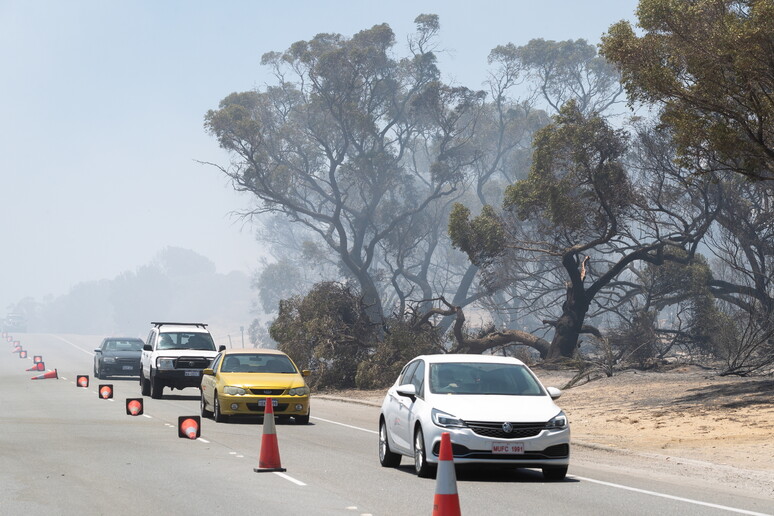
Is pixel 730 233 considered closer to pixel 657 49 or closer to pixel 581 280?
pixel 581 280

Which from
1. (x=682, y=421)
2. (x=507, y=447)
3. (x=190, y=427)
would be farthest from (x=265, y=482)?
(x=682, y=421)

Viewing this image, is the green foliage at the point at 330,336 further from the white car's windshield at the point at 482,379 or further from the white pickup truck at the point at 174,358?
the white car's windshield at the point at 482,379

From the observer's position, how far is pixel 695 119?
24.4 metres

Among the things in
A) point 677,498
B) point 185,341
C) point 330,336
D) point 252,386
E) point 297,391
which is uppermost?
point 330,336

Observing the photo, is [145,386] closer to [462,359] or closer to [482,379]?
[462,359]

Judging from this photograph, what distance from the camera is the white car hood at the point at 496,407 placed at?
42.5 feet

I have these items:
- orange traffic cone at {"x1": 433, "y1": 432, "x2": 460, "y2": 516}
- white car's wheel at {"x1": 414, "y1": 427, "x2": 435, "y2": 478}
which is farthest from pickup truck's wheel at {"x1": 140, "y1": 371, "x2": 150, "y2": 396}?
orange traffic cone at {"x1": 433, "y1": 432, "x2": 460, "y2": 516}

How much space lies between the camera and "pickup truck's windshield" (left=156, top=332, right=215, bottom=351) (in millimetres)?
31109

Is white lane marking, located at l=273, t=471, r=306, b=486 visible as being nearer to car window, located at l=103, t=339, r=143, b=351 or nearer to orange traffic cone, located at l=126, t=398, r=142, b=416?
orange traffic cone, located at l=126, t=398, r=142, b=416

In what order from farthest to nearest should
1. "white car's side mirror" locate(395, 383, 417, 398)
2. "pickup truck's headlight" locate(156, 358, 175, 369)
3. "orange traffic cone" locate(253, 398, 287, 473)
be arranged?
"pickup truck's headlight" locate(156, 358, 175, 369)
"orange traffic cone" locate(253, 398, 287, 473)
"white car's side mirror" locate(395, 383, 417, 398)

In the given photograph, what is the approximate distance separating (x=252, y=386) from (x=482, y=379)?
27.2 feet

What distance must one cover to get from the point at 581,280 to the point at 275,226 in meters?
84.2

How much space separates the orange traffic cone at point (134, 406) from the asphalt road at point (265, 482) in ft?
5.97

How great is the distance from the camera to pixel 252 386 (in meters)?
21.7
